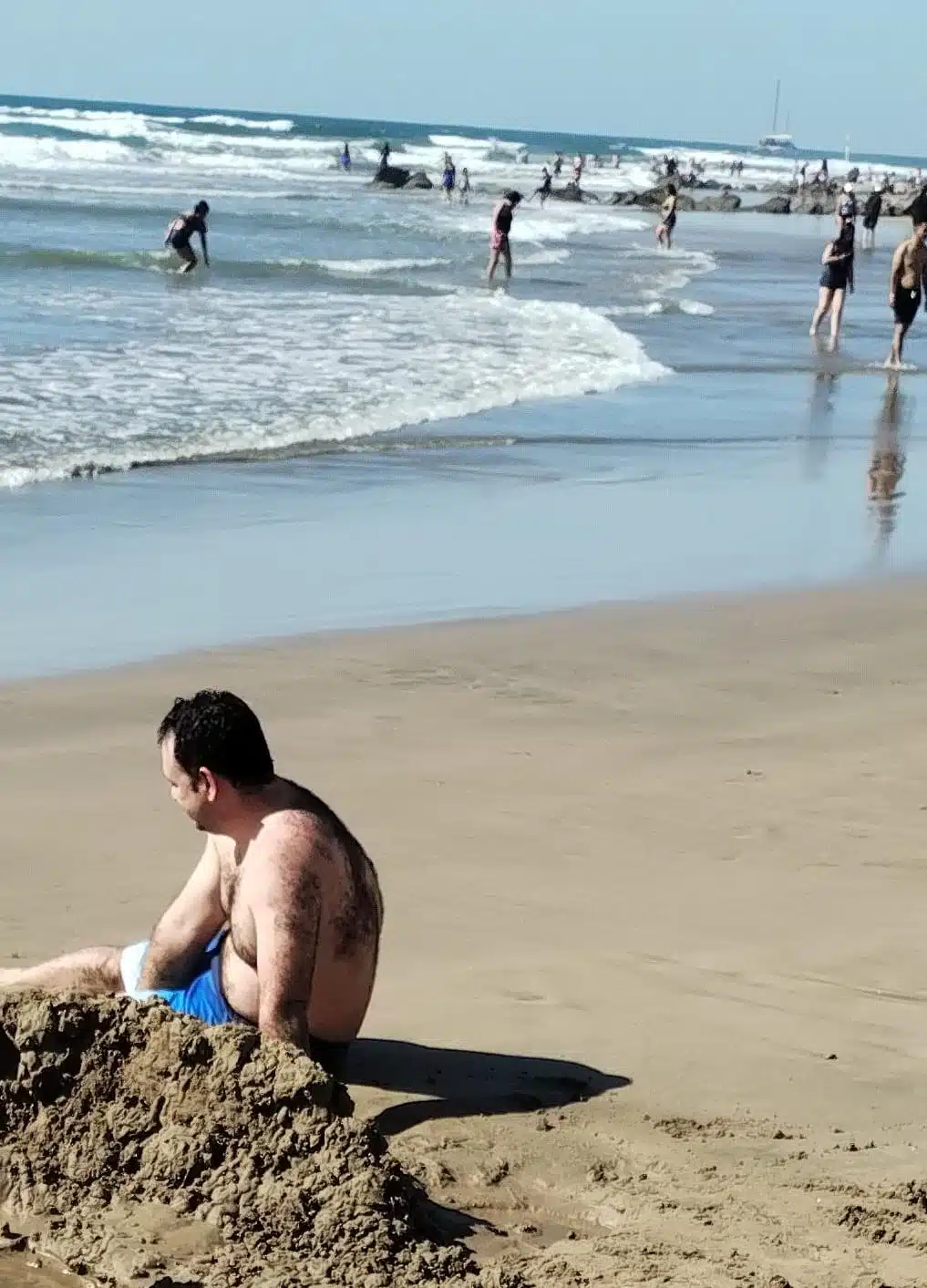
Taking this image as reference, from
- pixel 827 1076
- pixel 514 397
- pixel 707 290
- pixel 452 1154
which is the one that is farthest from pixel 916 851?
pixel 707 290

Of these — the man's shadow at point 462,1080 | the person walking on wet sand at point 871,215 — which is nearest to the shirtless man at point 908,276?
the man's shadow at point 462,1080

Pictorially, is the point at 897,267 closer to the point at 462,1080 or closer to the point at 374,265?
the point at 374,265

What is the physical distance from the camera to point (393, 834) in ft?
17.4

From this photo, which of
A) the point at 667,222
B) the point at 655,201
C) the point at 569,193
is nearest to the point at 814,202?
the point at 655,201

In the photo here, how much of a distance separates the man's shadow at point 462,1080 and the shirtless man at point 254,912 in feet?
0.46

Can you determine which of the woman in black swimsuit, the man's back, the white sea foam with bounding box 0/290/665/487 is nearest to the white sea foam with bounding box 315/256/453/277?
the white sea foam with bounding box 0/290/665/487

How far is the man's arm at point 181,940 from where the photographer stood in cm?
388

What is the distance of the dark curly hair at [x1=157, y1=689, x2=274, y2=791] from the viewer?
3543 mm

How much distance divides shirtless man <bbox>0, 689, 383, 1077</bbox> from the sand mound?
0.81ft

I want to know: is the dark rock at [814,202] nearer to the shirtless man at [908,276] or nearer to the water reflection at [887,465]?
the shirtless man at [908,276]

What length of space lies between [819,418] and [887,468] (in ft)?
7.56

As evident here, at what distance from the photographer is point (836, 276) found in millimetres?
19562

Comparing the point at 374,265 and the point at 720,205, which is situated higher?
the point at 720,205

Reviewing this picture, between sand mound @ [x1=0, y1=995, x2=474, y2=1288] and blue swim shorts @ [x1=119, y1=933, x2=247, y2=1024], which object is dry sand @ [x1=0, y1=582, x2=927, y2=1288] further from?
blue swim shorts @ [x1=119, y1=933, x2=247, y2=1024]
